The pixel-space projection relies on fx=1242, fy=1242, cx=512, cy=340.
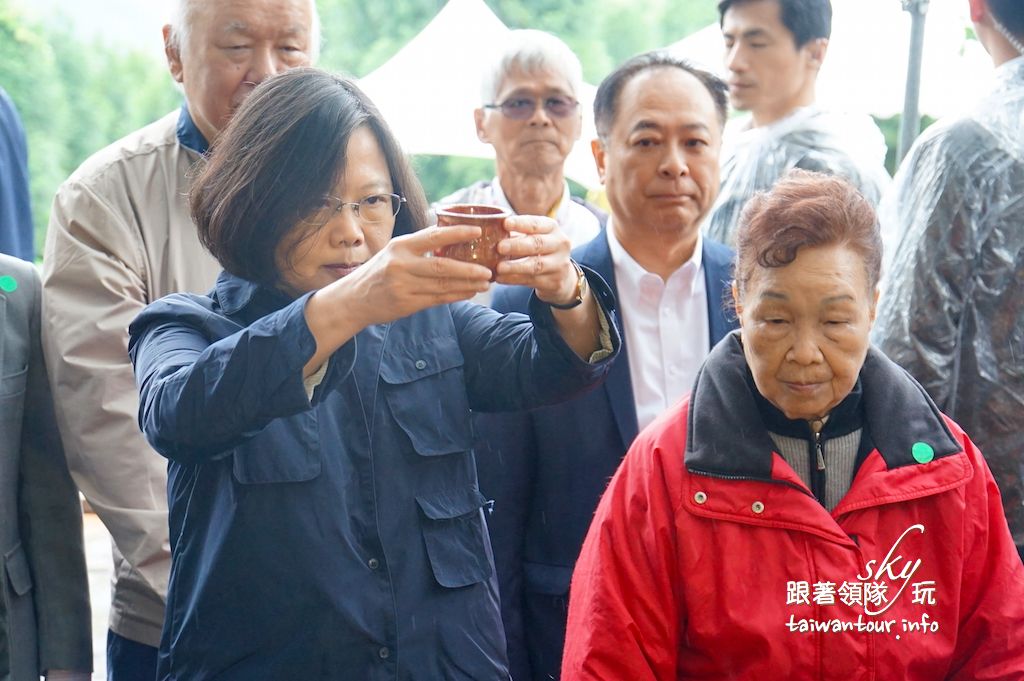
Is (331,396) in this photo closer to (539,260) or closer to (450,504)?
(450,504)

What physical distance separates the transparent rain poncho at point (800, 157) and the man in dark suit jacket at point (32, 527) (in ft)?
7.06

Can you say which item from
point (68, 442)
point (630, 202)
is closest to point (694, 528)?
point (630, 202)

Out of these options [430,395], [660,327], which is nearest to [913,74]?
[660,327]

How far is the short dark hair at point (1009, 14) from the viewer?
316 centimetres

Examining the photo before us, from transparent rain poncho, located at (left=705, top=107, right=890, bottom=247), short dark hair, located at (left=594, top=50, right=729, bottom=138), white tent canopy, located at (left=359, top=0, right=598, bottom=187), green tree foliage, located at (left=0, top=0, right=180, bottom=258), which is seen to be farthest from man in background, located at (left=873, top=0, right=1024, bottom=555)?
green tree foliage, located at (left=0, top=0, right=180, bottom=258)

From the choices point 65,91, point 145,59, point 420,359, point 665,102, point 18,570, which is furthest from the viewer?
point 145,59

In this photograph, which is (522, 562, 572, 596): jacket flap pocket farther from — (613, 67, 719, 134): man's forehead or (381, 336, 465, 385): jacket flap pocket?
(613, 67, 719, 134): man's forehead

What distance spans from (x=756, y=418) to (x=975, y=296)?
1018mm

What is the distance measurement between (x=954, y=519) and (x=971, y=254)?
0.96m

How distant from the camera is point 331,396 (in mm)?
2234

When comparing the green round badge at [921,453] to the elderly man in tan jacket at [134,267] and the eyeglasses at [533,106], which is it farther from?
the eyeglasses at [533,106]

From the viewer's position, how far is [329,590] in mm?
2107

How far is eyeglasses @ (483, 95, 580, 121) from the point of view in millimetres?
4453

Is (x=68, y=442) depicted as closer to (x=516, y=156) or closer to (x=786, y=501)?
(x=786, y=501)
